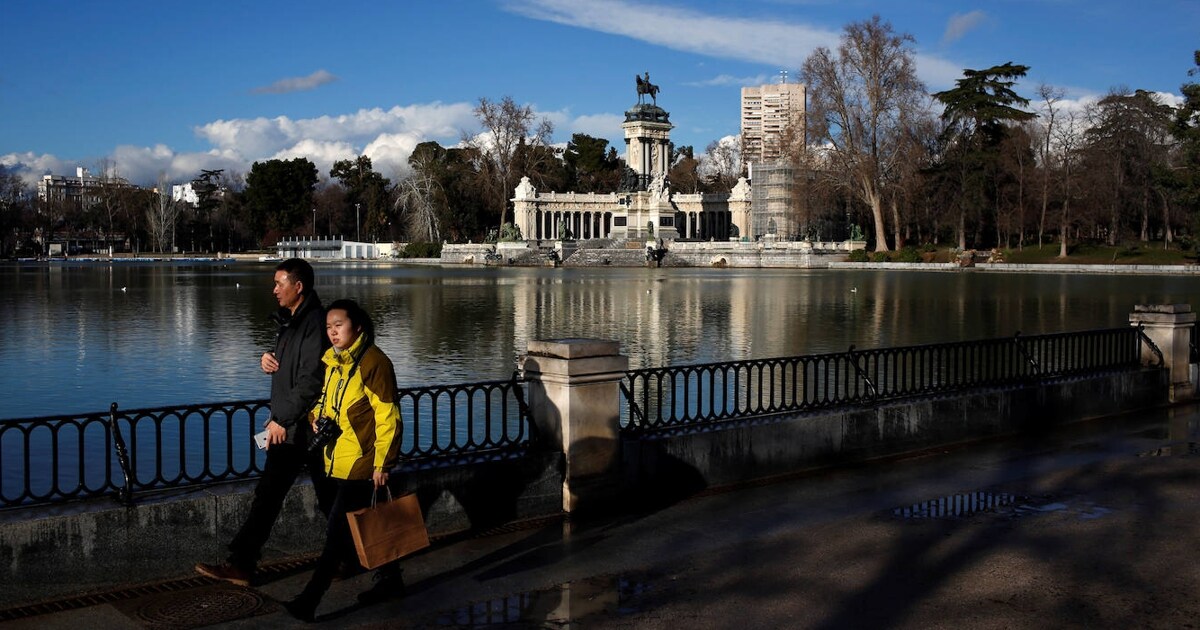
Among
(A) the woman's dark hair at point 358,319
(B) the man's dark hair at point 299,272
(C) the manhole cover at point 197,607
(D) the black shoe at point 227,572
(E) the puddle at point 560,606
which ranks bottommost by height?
(E) the puddle at point 560,606

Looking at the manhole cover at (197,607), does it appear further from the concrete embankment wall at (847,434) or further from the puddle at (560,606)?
the concrete embankment wall at (847,434)

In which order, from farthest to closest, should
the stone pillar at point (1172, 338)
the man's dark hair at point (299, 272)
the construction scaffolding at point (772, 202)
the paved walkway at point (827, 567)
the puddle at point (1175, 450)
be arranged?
1. the construction scaffolding at point (772, 202)
2. the stone pillar at point (1172, 338)
3. the puddle at point (1175, 450)
4. the man's dark hair at point (299, 272)
5. the paved walkway at point (827, 567)

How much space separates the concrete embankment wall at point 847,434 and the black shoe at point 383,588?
9.94 feet

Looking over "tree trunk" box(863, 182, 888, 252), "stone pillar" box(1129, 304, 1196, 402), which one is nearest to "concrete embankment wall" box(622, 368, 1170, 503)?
"stone pillar" box(1129, 304, 1196, 402)

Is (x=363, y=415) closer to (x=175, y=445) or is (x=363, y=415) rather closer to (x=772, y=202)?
(x=175, y=445)

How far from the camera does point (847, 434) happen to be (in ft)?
36.9

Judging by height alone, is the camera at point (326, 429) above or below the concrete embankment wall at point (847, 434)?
above

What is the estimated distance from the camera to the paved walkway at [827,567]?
6.64 metres

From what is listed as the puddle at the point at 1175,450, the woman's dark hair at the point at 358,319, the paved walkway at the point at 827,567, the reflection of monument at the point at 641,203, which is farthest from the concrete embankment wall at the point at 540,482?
the reflection of monument at the point at 641,203

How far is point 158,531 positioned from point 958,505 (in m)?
6.22

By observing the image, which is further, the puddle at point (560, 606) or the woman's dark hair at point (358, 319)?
the puddle at point (560, 606)

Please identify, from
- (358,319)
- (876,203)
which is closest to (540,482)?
(358,319)

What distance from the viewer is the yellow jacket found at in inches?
252

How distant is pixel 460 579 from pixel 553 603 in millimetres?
808
